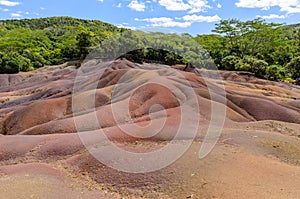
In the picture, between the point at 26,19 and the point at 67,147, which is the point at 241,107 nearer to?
the point at 67,147

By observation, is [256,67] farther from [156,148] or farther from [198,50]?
[156,148]

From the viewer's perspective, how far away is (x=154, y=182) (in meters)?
9.27

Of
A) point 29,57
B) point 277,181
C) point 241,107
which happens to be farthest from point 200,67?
point 277,181

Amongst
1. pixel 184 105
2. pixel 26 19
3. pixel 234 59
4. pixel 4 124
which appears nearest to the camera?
pixel 184 105

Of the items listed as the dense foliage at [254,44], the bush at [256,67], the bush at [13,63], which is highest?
the dense foliage at [254,44]

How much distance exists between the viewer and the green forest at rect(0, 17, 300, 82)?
171 ft

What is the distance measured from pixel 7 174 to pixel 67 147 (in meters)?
2.80

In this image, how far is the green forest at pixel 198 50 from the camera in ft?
171

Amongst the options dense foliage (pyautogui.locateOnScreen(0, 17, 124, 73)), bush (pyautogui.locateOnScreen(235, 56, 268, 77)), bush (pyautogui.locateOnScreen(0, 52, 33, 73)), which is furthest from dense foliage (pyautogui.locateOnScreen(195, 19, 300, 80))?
bush (pyautogui.locateOnScreen(0, 52, 33, 73))

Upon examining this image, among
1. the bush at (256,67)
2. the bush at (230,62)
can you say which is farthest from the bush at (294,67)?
the bush at (230,62)

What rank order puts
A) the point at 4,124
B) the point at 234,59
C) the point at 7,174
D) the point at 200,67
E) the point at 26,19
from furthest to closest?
the point at 26,19 < the point at 234,59 < the point at 200,67 < the point at 4,124 < the point at 7,174

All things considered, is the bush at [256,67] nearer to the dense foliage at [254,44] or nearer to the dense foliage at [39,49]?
the dense foliage at [254,44]

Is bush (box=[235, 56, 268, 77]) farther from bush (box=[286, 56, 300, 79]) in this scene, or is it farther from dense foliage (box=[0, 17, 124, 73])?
dense foliage (box=[0, 17, 124, 73])

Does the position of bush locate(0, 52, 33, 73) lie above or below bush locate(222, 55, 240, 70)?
below
